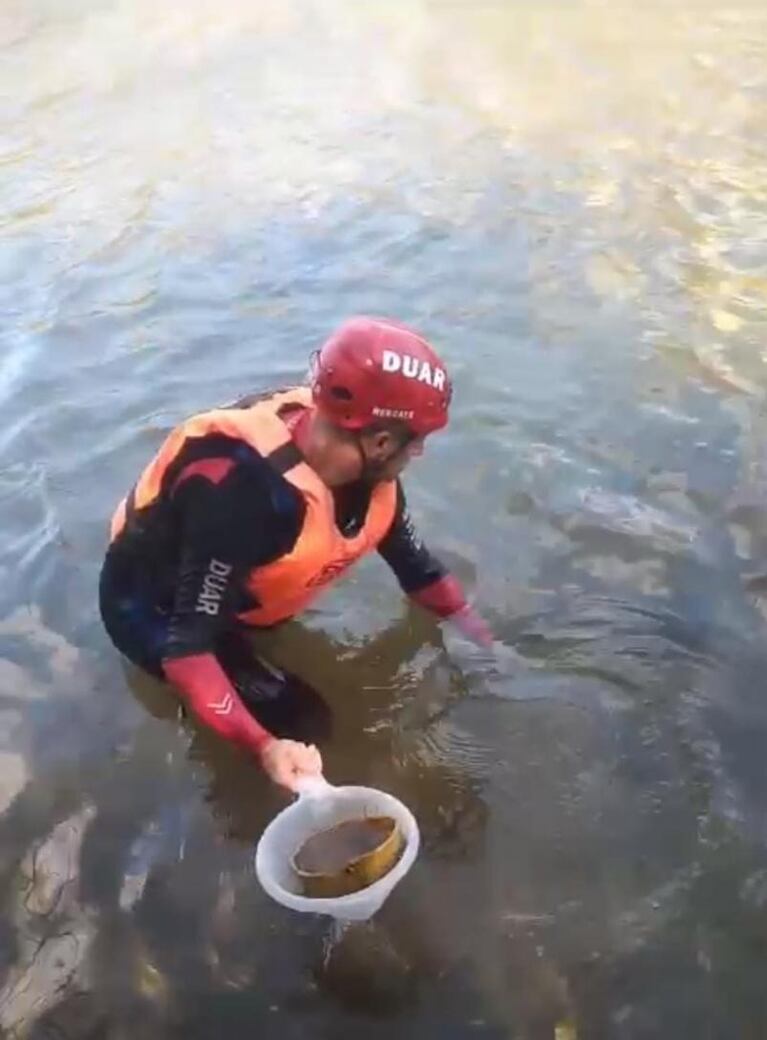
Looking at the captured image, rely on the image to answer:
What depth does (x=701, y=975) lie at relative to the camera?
156 inches

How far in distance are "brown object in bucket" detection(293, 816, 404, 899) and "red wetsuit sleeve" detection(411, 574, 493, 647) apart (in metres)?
1.43

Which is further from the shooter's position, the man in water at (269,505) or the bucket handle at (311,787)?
the man in water at (269,505)

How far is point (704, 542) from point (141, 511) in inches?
111

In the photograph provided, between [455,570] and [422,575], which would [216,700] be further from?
[455,570]

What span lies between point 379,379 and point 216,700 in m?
1.12

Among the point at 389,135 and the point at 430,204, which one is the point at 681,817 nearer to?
the point at 430,204

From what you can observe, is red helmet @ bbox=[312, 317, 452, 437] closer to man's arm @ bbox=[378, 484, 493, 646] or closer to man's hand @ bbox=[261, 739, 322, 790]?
man's arm @ bbox=[378, 484, 493, 646]

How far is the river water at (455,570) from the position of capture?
162 inches

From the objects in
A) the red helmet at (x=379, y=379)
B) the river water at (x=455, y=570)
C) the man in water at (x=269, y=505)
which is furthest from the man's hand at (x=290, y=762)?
the red helmet at (x=379, y=379)

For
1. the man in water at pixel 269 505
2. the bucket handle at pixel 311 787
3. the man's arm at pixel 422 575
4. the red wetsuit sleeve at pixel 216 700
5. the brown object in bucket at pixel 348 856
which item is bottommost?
the man's arm at pixel 422 575

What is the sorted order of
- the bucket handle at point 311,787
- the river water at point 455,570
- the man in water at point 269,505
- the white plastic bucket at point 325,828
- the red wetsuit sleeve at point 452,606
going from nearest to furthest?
the white plastic bucket at point 325,828, the bucket handle at point 311,787, the man in water at point 269,505, the river water at point 455,570, the red wetsuit sleeve at point 452,606

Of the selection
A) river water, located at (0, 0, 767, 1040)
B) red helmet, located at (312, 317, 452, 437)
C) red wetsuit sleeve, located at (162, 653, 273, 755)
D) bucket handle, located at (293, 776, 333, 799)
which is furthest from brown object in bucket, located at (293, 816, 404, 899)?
red helmet, located at (312, 317, 452, 437)

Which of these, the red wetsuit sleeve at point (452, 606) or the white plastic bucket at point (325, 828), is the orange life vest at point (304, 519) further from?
the white plastic bucket at point (325, 828)

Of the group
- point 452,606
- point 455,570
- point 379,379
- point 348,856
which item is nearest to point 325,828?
point 348,856
